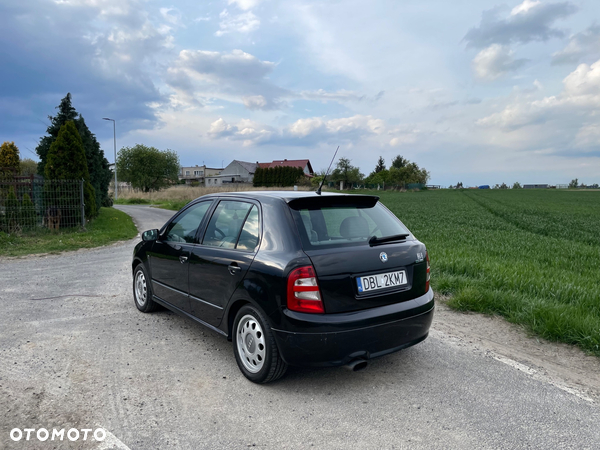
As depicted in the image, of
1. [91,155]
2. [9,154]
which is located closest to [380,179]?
[9,154]

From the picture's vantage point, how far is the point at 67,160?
1487 cm

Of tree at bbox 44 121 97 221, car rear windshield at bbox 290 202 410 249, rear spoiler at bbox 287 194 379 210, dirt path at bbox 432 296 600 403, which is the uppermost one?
tree at bbox 44 121 97 221

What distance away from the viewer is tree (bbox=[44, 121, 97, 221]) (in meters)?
14.7

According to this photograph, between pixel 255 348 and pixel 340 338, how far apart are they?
0.79m

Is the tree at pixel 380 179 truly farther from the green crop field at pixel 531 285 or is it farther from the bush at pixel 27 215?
the green crop field at pixel 531 285

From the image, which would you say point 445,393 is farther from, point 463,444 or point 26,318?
point 26,318

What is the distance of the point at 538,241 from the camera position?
11.7 m

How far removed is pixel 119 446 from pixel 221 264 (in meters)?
1.62

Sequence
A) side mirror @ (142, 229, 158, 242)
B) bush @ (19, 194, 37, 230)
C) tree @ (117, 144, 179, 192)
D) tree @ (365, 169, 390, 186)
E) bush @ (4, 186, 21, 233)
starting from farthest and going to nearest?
tree @ (365, 169, 390, 186) < tree @ (117, 144, 179, 192) < bush @ (19, 194, 37, 230) < bush @ (4, 186, 21, 233) < side mirror @ (142, 229, 158, 242)

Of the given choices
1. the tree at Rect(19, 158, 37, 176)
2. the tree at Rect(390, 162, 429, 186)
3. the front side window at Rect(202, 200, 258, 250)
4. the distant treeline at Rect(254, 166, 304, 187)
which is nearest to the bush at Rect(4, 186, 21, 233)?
the tree at Rect(19, 158, 37, 176)

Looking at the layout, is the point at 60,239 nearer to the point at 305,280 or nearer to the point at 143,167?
the point at 305,280

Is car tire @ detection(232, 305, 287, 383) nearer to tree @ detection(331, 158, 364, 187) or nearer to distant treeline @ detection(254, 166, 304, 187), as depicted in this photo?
distant treeline @ detection(254, 166, 304, 187)

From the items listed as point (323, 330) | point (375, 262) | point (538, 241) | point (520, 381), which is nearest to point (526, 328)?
point (520, 381)

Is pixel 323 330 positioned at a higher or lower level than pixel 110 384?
higher
